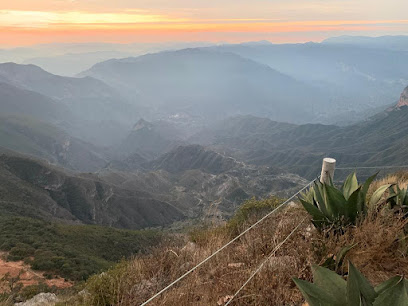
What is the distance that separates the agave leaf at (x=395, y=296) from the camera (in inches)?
63.0

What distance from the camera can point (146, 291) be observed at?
12.3 ft

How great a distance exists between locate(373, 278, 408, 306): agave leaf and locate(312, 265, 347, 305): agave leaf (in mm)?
404

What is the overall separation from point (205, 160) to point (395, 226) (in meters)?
168

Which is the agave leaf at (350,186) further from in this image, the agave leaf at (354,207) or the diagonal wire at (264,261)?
the diagonal wire at (264,261)

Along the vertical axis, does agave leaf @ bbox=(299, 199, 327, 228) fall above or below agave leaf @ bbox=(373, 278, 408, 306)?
below

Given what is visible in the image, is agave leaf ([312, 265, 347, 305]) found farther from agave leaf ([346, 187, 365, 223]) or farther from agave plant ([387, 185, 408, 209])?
agave plant ([387, 185, 408, 209])

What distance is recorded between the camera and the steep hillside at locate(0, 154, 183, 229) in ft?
237

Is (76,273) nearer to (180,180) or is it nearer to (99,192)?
(99,192)

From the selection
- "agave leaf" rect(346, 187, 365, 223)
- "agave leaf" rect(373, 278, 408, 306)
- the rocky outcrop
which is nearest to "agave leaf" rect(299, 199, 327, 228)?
"agave leaf" rect(346, 187, 365, 223)

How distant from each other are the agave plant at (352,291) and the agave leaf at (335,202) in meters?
1.72

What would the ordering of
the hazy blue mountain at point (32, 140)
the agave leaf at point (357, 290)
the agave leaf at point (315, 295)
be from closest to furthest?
1. the agave leaf at point (357, 290)
2. the agave leaf at point (315, 295)
3. the hazy blue mountain at point (32, 140)

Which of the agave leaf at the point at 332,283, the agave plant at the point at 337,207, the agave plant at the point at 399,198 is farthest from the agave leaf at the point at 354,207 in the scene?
the agave leaf at the point at 332,283

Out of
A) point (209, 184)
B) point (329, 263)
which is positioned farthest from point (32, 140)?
point (329, 263)

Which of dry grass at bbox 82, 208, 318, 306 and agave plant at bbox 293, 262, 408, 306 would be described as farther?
dry grass at bbox 82, 208, 318, 306
